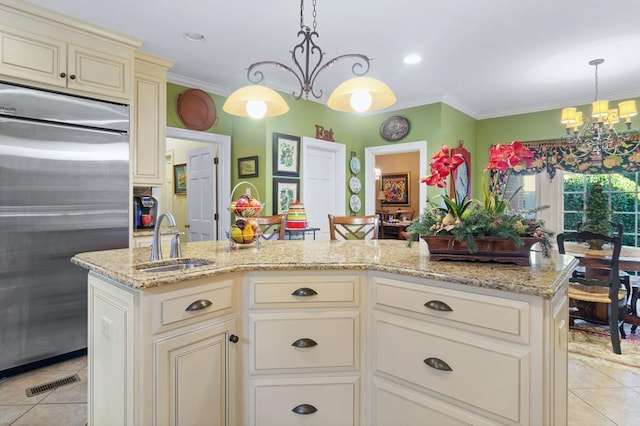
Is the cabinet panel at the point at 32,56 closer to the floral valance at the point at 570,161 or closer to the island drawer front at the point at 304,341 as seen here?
the island drawer front at the point at 304,341

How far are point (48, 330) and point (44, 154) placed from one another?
127 centimetres

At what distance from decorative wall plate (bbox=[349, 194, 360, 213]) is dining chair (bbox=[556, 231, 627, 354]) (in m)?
2.69

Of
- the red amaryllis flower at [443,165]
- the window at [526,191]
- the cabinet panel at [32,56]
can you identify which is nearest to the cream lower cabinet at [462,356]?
the red amaryllis flower at [443,165]

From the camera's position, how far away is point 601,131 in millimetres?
3836

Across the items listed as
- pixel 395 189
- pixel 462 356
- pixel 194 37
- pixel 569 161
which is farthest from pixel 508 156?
pixel 395 189

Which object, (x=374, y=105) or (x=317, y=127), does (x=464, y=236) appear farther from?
(x=317, y=127)

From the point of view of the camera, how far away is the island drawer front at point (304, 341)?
1.65m

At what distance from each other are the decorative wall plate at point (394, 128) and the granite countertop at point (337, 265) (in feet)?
10.6

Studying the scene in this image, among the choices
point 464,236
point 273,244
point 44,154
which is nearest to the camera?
point 464,236

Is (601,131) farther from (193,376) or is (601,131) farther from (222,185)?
(193,376)

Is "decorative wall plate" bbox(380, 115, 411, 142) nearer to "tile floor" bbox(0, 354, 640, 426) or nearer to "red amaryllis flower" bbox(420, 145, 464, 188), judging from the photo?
"tile floor" bbox(0, 354, 640, 426)

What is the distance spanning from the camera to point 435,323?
1481 mm

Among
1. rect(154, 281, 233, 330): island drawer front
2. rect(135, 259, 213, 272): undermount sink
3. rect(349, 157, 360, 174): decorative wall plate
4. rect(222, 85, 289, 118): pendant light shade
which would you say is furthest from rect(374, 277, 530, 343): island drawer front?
rect(349, 157, 360, 174): decorative wall plate

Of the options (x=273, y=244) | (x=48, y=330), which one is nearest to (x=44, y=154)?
(x=48, y=330)
